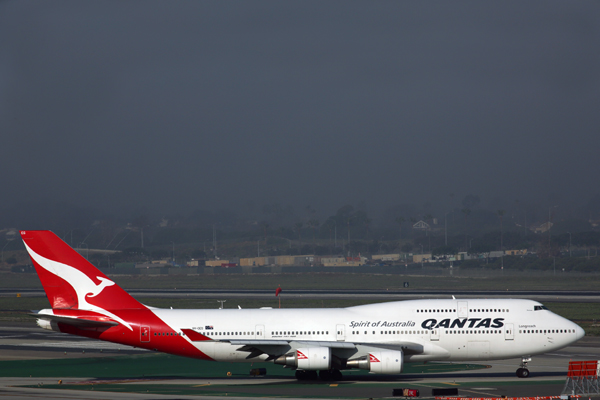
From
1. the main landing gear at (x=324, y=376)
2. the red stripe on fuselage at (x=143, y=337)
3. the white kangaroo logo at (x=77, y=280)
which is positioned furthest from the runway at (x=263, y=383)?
the white kangaroo logo at (x=77, y=280)

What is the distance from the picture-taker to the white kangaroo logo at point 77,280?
37938 millimetres

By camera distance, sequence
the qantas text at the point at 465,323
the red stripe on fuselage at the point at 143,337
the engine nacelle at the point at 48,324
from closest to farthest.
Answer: the engine nacelle at the point at 48,324 < the red stripe on fuselage at the point at 143,337 < the qantas text at the point at 465,323

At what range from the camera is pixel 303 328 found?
37875 mm

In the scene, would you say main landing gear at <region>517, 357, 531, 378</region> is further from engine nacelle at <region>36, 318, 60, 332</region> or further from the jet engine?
engine nacelle at <region>36, 318, 60, 332</region>

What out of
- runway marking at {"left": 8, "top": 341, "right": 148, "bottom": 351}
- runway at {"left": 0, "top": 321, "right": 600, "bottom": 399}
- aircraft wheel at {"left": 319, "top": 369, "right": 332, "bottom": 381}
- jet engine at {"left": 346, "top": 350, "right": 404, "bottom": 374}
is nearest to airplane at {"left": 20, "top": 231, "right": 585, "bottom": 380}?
aircraft wheel at {"left": 319, "top": 369, "right": 332, "bottom": 381}

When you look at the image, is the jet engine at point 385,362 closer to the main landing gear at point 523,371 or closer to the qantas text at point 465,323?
the qantas text at point 465,323

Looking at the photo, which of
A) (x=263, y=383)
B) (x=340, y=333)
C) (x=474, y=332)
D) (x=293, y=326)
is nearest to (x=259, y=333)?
(x=293, y=326)

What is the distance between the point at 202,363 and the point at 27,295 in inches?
2712

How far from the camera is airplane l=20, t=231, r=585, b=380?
37.5m

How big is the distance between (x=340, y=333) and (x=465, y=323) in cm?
715

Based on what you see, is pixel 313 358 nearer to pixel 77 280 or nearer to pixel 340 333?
pixel 340 333

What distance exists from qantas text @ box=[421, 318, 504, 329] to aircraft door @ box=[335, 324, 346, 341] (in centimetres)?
449

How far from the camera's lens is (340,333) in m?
37.7

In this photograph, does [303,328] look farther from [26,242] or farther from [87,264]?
[26,242]
